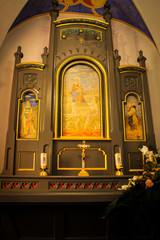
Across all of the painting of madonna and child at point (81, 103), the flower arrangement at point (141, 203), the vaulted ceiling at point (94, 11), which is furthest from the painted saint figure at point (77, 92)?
the flower arrangement at point (141, 203)

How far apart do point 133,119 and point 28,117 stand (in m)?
2.66

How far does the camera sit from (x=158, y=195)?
2432 mm

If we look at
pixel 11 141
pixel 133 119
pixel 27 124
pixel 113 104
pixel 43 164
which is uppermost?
pixel 113 104

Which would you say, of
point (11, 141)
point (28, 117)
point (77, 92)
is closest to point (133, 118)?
point (77, 92)

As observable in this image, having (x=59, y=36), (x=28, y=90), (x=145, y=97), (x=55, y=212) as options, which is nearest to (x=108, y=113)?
(x=145, y=97)

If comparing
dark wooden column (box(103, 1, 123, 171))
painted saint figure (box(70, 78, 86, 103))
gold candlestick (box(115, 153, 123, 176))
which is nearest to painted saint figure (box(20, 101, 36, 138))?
painted saint figure (box(70, 78, 86, 103))

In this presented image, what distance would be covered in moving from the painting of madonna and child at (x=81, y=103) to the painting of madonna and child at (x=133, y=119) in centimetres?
71

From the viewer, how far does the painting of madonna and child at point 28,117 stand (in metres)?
5.63

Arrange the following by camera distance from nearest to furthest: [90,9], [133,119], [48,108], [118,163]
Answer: [118,163]
[48,108]
[133,119]
[90,9]

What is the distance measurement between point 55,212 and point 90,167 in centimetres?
241

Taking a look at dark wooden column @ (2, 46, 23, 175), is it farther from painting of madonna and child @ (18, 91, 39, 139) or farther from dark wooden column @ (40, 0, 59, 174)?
dark wooden column @ (40, 0, 59, 174)

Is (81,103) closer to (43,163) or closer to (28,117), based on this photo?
(28,117)

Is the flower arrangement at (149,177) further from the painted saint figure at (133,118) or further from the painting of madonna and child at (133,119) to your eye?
the painted saint figure at (133,118)

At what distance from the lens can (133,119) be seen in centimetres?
593
